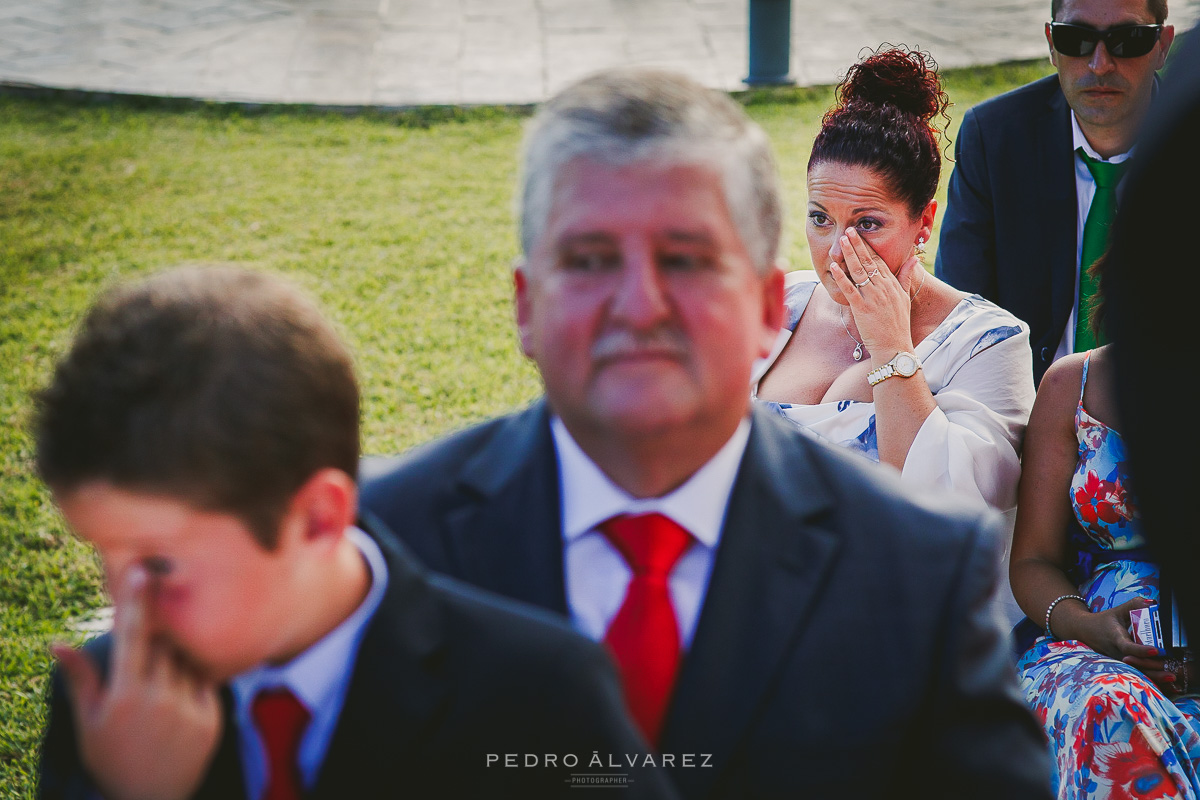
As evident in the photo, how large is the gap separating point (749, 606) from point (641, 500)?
0.59ft

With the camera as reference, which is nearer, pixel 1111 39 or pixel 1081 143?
pixel 1111 39

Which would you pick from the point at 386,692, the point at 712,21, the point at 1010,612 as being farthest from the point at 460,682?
the point at 712,21

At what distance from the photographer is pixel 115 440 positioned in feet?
3.55

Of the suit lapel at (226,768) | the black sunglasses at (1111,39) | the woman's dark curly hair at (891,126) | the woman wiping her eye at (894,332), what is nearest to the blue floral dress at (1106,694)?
the woman wiping her eye at (894,332)

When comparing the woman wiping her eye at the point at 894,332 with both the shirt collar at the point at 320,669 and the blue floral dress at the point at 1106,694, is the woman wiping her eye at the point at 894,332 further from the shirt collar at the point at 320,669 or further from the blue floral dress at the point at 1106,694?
the shirt collar at the point at 320,669

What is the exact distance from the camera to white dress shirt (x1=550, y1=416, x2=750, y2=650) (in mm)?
1306

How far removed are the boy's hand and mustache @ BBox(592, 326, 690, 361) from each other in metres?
0.53

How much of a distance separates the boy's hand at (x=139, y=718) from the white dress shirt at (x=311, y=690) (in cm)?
8

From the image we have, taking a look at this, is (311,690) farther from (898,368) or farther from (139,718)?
(898,368)

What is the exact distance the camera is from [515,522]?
1.33m

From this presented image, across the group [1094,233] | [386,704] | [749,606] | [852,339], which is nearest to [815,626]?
[749,606]

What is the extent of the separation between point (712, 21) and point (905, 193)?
973 centimetres

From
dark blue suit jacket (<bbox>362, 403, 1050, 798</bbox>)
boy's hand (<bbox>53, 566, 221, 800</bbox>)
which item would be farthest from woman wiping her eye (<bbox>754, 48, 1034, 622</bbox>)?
boy's hand (<bbox>53, 566, 221, 800</bbox>)

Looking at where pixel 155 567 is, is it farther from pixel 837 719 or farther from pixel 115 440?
pixel 837 719
